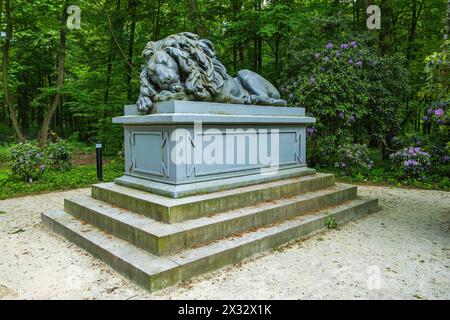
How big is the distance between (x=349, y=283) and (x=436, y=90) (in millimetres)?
2731

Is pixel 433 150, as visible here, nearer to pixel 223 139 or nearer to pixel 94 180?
pixel 223 139

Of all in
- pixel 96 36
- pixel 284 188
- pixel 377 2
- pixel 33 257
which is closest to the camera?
pixel 33 257

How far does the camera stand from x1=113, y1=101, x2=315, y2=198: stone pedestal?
4133 mm

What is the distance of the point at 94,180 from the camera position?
8.45 m

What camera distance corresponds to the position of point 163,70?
436 cm

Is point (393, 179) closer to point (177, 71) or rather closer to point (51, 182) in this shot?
point (177, 71)

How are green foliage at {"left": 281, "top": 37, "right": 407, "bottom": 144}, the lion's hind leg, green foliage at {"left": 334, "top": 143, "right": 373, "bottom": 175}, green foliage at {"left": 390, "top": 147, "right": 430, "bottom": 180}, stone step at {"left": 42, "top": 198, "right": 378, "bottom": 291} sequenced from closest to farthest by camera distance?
stone step at {"left": 42, "top": 198, "right": 378, "bottom": 291} → the lion's hind leg → green foliage at {"left": 390, "top": 147, "right": 430, "bottom": 180} → green foliage at {"left": 334, "top": 143, "right": 373, "bottom": 175} → green foliage at {"left": 281, "top": 37, "right": 407, "bottom": 144}

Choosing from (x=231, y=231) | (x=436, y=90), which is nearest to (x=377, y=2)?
(x=436, y=90)

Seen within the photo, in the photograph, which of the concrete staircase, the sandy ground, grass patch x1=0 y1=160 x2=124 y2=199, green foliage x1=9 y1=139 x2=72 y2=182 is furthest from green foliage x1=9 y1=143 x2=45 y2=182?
the concrete staircase

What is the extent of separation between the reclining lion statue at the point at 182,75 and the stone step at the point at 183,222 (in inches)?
57.6

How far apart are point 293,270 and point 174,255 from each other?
1192 mm

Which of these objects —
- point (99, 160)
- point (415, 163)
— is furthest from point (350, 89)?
point (99, 160)

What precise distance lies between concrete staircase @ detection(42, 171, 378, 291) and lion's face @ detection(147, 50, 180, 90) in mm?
1464

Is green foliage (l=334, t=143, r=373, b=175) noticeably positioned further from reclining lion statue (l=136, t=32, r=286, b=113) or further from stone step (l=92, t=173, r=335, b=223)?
reclining lion statue (l=136, t=32, r=286, b=113)
